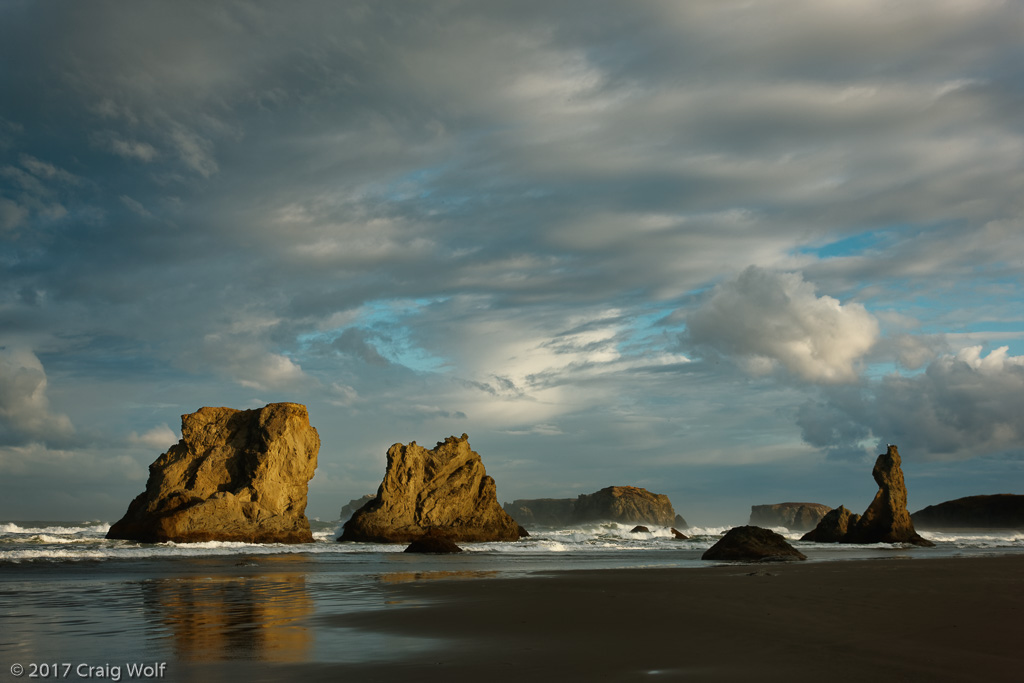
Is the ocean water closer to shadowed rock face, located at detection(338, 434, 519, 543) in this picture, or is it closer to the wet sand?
the wet sand

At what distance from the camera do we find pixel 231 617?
9.91 metres

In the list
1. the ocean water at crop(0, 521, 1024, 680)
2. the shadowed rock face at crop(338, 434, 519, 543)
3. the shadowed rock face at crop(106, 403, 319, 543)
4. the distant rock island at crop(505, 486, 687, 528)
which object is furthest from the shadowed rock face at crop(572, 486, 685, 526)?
the ocean water at crop(0, 521, 1024, 680)

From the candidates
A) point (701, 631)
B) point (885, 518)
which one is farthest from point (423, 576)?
point (885, 518)

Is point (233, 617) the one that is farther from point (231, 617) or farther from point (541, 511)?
point (541, 511)

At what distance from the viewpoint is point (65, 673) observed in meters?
6.04

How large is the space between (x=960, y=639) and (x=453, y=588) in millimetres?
9883

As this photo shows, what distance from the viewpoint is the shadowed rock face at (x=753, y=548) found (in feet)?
83.3

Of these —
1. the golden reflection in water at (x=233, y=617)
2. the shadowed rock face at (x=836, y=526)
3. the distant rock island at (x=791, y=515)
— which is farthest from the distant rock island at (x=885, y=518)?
the distant rock island at (x=791, y=515)

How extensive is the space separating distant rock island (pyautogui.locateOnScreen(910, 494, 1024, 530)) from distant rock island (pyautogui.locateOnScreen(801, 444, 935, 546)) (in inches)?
2144

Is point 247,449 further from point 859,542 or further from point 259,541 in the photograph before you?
point 859,542

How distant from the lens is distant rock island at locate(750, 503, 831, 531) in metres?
126

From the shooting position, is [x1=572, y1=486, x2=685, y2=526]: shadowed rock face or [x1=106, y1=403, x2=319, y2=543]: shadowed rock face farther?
[x1=572, y1=486, x2=685, y2=526]: shadowed rock face

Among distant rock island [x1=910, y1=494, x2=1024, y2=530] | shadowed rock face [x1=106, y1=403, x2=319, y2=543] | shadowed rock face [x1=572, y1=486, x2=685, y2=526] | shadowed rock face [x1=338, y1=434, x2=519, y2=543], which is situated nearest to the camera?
shadowed rock face [x1=106, y1=403, x2=319, y2=543]

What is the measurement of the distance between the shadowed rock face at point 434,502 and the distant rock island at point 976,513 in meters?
73.3
